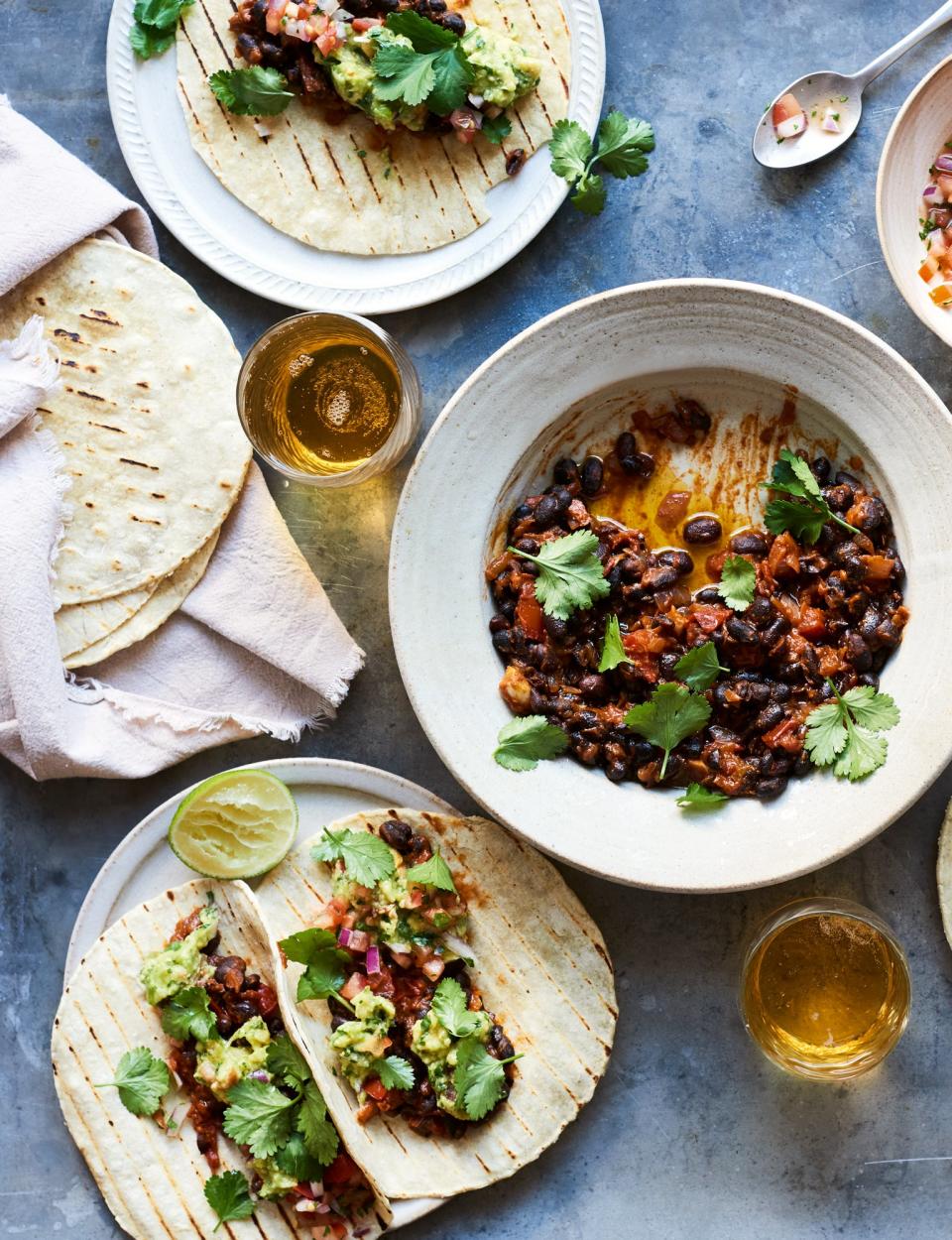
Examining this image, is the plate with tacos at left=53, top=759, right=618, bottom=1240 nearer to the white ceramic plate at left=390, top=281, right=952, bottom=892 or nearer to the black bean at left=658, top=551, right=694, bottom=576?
the white ceramic plate at left=390, top=281, right=952, bottom=892

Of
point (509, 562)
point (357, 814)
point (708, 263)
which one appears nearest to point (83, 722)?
point (357, 814)

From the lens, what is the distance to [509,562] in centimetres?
348

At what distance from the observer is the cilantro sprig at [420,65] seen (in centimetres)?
333

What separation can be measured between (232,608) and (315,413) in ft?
2.19

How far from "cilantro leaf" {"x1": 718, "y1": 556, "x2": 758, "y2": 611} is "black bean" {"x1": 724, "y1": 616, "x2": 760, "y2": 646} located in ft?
0.22

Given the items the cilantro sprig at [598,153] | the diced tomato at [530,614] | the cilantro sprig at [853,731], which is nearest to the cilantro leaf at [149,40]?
the cilantro sprig at [598,153]

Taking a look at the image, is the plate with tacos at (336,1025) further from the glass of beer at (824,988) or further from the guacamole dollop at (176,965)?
the glass of beer at (824,988)

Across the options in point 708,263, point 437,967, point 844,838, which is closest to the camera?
point 844,838

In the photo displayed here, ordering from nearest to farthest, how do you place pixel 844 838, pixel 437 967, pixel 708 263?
pixel 844 838
pixel 437 967
pixel 708 263

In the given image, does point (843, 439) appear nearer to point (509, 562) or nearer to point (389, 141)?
point (509, 562)

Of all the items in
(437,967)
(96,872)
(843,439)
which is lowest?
(437,967)

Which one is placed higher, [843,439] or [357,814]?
[843,439]

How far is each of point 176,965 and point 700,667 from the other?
1.85m

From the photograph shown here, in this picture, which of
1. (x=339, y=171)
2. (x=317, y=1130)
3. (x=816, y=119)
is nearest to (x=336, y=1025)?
(x=317, y=1130)
